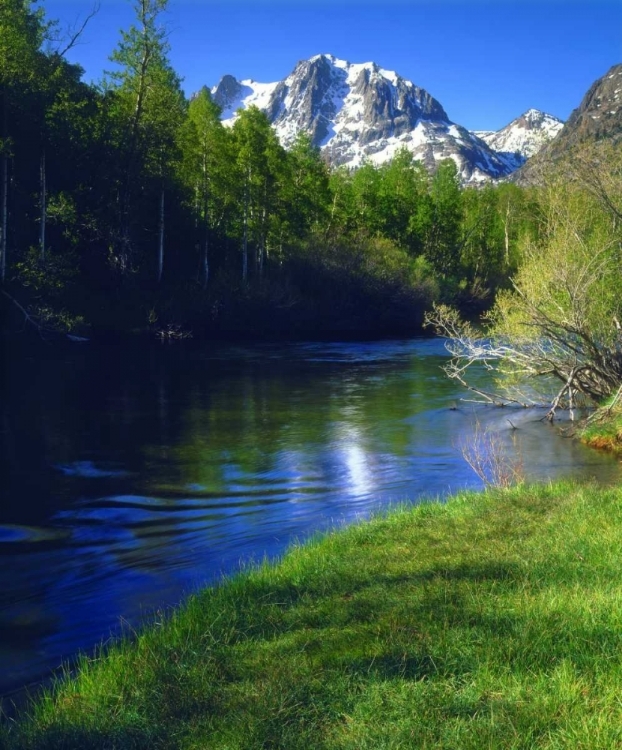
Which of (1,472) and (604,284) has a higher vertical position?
(604,284)

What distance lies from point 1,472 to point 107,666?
39.7 feet

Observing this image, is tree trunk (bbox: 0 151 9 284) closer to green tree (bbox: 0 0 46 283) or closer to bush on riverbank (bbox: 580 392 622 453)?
green tree (bbox: 0 0 46 283)

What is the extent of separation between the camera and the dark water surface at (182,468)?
33.1ft

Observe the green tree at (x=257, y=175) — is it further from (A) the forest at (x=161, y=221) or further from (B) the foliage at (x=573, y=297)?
(B) the foliage at (x=573, y=297)

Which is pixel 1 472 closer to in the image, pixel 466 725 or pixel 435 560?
pixel 435 560

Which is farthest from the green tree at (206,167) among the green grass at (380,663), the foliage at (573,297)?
the green grass at (380,663)

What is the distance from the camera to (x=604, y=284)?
20875 millimetres

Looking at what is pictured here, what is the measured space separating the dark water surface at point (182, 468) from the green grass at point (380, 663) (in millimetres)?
2079

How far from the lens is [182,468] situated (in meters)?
17.8

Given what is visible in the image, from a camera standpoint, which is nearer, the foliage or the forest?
the foliage

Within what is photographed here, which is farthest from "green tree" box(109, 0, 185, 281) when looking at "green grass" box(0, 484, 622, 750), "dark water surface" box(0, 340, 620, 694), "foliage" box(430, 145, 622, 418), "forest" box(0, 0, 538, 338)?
"green grass" box(0, 484, 622, 750)

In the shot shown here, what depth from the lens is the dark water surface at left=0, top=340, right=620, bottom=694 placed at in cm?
1009

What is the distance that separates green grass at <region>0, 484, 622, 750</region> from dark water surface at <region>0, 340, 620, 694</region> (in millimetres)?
2079

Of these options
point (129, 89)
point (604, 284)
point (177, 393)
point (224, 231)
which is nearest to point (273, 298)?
point (224, 231)
